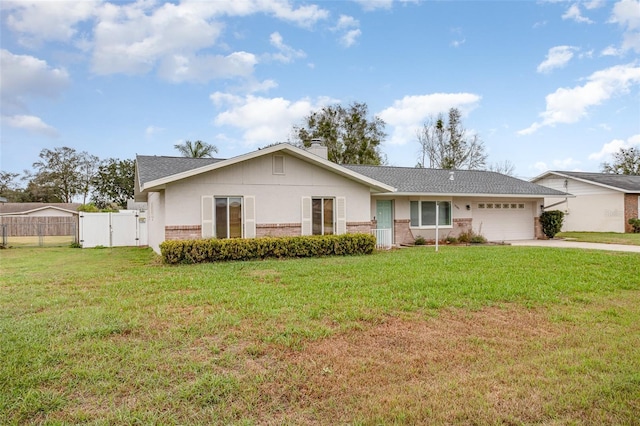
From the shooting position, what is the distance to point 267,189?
12.9m

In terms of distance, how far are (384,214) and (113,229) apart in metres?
12.6

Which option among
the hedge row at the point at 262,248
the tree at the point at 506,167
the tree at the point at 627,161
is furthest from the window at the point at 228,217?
the tree at the point at 627,161

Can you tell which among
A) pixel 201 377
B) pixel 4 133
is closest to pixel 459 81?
pixel 201 377

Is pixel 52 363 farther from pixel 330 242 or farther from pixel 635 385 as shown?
pixel 330 242

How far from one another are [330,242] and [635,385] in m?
9.71

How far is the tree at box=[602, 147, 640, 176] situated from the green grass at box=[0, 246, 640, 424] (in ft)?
141

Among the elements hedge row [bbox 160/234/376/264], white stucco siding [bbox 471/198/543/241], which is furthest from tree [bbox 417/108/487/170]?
hedge row [bbox 160/234/376/264]

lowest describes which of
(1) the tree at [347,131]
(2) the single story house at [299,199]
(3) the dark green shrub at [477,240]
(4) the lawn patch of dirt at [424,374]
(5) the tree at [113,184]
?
(4) the lawn patch of dirt at [424,374]

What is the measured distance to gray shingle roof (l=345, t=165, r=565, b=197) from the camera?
17062mm

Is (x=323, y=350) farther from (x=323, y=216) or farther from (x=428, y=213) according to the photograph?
(x=428, y=213)

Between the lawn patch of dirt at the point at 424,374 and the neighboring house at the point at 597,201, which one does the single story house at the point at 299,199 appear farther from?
the lawn patch of dirt at the point at 424,374

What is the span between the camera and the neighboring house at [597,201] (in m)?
22.1

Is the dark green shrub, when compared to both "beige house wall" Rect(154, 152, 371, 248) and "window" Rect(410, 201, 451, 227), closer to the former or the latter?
"window" Rect(410, 201, 451, 227)

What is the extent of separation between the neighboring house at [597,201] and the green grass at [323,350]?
17.5 metres
